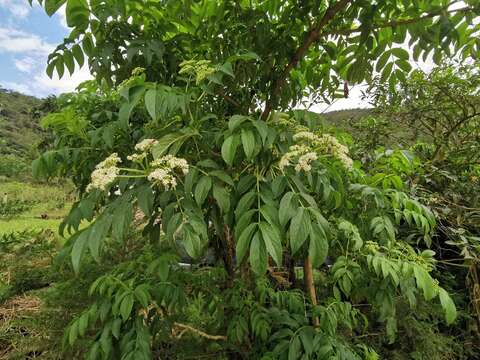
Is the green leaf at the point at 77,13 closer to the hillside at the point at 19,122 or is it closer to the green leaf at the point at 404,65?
the green leaf at the point at 404,65

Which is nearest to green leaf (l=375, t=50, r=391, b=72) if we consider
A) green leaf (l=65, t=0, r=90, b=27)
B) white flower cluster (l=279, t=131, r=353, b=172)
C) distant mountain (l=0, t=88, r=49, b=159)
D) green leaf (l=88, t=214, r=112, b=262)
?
white flower cluster (l=279, t=131, r=353, b=172)

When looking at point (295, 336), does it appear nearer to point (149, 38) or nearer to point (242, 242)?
point (242, 242)

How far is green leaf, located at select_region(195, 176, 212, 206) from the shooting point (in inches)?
32.9

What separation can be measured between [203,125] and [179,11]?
484mm

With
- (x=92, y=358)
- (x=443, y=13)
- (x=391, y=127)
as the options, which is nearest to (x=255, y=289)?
(x=92, y=358)

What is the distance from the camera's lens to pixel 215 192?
2.86 ft

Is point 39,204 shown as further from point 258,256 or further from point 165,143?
point 258,256

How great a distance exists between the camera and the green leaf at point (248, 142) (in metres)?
0.85

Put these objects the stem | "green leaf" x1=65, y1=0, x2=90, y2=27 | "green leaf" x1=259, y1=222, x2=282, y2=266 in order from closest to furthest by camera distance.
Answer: "green leaf" x1=259, y1=222, x2=282, y2=266, "green leaf" x1=65, y1=0, x2=90, y2=27, the stem

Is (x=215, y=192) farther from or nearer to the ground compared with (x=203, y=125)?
nearer to the ground

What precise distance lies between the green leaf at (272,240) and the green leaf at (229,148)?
0.18 meters

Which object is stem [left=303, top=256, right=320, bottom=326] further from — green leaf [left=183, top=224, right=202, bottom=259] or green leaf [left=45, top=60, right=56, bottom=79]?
green leaf [left=45, top=60, right=56, bottom=79]

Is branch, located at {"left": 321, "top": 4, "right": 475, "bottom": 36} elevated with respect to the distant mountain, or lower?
lower

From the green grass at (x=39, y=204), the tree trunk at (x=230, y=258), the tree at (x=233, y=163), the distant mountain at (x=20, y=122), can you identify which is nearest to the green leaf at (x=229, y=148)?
the tree at (x=233, y=163)
